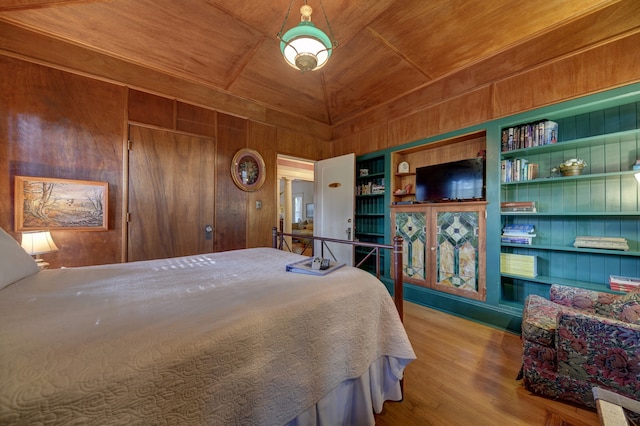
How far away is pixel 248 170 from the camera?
3441 mm

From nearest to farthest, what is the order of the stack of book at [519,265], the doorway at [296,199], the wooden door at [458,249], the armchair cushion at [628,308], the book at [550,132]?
the armchair cushion at [628,308] < the book at [550,132] < the stack of book at [519,265] < the wooden door at [458,249] < the doorway at [296,199]

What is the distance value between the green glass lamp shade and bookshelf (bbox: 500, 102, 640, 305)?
2.12 metres

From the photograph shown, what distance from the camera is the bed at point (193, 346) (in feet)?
1.90

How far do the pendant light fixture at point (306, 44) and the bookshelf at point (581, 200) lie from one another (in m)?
2.12

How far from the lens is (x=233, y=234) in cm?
331

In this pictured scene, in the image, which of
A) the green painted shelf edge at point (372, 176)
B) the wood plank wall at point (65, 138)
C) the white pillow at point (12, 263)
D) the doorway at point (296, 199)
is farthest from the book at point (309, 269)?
the green painted shelf edge at point (372, 176)

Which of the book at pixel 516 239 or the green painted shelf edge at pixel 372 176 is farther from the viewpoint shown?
the green painted shelf edge at pixel 372 176

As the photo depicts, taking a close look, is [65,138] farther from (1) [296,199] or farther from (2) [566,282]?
(1) [296,199]

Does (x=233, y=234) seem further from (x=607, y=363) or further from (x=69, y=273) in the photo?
(x=607, y=363)

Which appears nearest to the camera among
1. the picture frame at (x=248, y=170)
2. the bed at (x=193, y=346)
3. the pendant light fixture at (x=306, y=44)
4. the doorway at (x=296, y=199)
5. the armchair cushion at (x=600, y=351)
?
the bed at (x=193, y=346)

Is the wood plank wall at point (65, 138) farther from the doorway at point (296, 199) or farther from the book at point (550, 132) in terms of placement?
the book at point (550, 132)

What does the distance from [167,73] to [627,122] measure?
15.2 ft

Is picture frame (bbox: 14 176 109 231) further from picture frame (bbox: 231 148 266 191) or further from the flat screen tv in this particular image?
the flat screen tv

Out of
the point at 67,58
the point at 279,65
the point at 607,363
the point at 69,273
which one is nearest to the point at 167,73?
the point at 67,58
